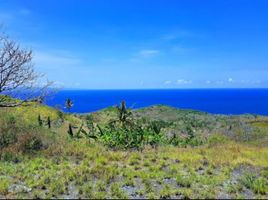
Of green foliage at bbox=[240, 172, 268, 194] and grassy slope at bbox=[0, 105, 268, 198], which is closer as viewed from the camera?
grassy slope at bbox=[0, 105, 268, 198]

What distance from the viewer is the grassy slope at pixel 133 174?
46.2 feet

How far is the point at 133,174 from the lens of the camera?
55.1 ft

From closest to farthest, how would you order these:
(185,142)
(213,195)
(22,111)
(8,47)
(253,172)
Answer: (213,195), (253,172), (8,47), (185,142), (22,111)

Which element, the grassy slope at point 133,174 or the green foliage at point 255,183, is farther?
the green foliage at point 255,183

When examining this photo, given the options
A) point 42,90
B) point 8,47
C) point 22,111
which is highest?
point 8,47

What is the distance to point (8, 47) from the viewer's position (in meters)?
23.8

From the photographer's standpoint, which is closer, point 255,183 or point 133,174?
point 255,183

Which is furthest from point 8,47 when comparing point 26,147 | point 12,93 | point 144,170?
point 144,170

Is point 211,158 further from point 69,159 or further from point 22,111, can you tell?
point 22,111

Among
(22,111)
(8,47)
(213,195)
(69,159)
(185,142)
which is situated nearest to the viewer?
(213,195)

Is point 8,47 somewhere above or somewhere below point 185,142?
above

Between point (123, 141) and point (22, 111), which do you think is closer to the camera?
point (123, 141)

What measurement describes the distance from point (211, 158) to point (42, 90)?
12121 millimetres

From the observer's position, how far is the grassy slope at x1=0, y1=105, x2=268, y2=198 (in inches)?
554
